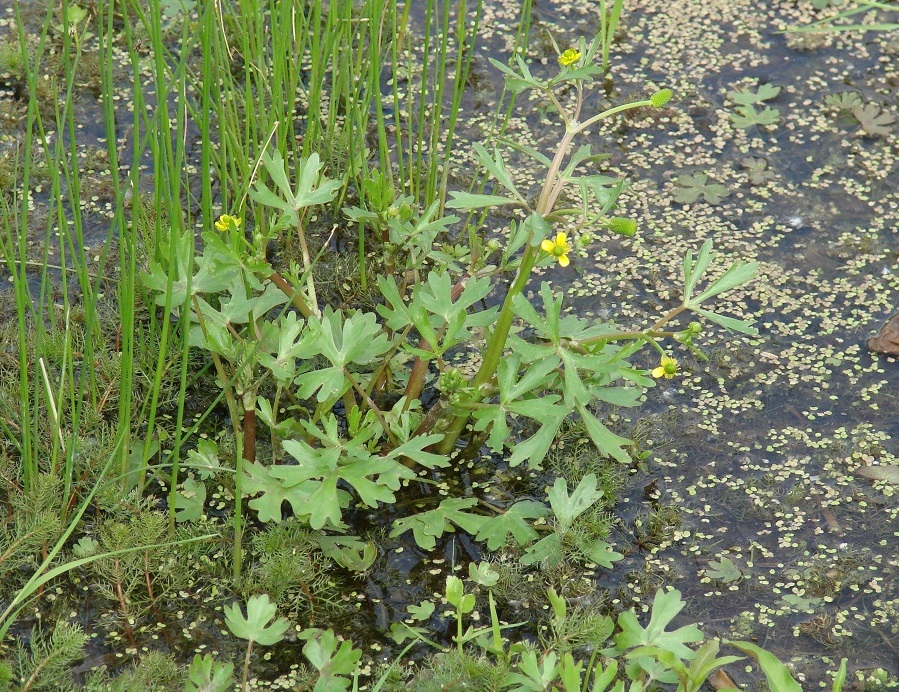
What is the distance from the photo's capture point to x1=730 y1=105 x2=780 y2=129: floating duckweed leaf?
129 inches

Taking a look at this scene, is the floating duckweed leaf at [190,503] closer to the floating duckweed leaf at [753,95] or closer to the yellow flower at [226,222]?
the yellow flower at [226,222]

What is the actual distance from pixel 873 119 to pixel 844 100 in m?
0.13

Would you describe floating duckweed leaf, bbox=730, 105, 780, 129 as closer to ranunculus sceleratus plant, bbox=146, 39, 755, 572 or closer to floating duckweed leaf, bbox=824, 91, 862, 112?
floating duckweed leaf, bbox=824, 91, 862, 112

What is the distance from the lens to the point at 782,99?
11.1 ft

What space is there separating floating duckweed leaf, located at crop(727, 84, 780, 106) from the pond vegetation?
377mm

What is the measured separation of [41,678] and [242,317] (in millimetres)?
833

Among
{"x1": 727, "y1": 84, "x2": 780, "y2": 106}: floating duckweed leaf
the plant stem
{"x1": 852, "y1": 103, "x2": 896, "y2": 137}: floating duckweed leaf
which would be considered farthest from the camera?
{"x1": 727, "y1": 84, "x2": 780, "y2": 106}: floating duckweed leaf

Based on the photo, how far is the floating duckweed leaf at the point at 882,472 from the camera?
2369 mm

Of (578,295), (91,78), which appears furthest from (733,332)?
(91,78)

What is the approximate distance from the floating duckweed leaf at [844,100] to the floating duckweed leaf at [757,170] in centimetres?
40

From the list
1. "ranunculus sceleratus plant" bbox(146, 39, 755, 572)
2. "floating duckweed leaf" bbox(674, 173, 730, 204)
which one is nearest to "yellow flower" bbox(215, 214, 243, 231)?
"ranunculus sceleratus plant" bbox(146, 39, 755, 572)

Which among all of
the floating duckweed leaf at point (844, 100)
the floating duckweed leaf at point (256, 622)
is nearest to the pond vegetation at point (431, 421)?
the floating duckweed leaf at point (256, 622)

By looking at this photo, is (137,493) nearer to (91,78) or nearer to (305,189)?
(305,189)

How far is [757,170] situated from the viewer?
3.16m
